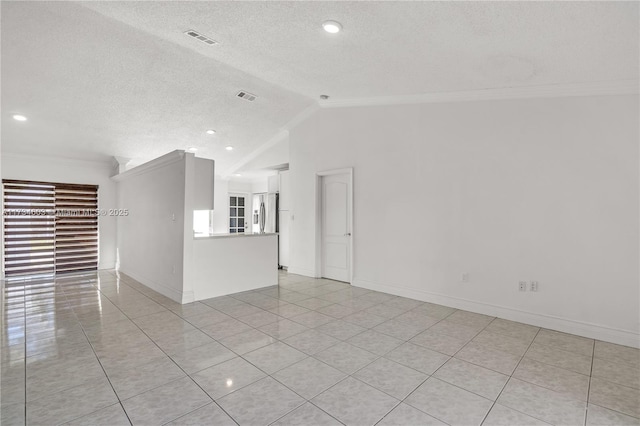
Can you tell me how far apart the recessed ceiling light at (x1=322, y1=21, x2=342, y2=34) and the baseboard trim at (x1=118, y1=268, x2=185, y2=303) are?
149 inches

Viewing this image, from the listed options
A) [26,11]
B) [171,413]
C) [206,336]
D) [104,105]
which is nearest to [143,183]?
[104,105]

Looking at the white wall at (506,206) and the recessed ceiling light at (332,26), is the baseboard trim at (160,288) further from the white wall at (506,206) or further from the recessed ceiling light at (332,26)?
the recessed ceiling light at (332,26)

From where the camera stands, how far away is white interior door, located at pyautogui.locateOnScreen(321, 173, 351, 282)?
5.73 meters

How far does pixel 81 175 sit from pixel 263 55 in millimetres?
5479

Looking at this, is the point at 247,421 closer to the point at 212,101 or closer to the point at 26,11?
the point at 26,11

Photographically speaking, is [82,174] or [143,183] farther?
[82,174]

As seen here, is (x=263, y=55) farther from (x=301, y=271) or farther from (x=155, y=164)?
(x=301, y=271)

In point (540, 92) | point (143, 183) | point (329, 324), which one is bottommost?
point (329, 324)

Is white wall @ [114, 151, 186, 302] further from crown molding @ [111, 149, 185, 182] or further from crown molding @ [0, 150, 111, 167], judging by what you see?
crown molding @ [0, 150, 111, 167]

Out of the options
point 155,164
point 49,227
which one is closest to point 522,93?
point 155,164

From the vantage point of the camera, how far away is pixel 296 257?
658 centimetres

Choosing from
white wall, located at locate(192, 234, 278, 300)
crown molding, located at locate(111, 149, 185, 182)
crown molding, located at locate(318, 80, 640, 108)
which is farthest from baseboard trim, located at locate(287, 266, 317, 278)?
crown molding, located at locate(318, 80, 640, 108)

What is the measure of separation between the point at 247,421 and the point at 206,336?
152 cm

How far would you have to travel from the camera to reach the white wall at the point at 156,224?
4.65 meters
